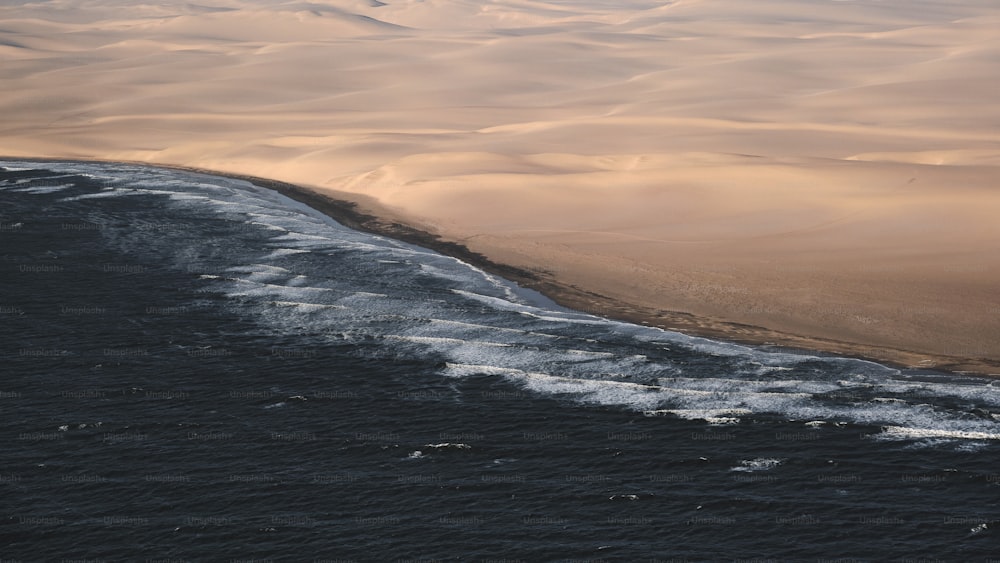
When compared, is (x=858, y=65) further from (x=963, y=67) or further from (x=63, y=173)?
(x=63, y=173)

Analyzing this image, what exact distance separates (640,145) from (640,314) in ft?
111

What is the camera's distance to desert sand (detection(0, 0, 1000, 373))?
141ft

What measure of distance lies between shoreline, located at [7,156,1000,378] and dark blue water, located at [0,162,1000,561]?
1.18m

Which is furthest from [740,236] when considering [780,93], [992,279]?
[780,93]

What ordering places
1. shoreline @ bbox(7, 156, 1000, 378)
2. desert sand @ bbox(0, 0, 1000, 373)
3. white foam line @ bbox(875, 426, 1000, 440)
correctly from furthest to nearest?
desert sand @ bbox(0, 0, 1000, 373), shoreline @ bbox(7, 156, 1000, 378), white foam line @ bbox(875, 426, 1000, 440)

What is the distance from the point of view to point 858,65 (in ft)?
392

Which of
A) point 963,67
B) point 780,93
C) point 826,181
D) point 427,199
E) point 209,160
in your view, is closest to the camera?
point 826,181

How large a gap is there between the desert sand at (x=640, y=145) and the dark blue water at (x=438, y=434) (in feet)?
19.4

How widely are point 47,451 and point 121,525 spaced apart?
5021 millimetres

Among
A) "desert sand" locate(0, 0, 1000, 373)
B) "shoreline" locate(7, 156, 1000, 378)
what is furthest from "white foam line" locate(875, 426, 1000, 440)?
"desert sand" locate(0, 0, 1000, 373)

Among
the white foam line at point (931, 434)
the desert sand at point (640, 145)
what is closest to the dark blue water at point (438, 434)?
the white foam line at point (931, 434)

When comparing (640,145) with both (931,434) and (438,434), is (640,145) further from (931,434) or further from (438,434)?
(438,434)

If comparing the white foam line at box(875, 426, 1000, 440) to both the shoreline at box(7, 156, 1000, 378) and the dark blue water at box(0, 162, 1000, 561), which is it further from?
the shoreline at box(7, 156, 1000, 378)

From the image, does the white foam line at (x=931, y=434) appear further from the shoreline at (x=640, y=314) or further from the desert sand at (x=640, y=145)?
the desert sand at (x=640, y=145)
